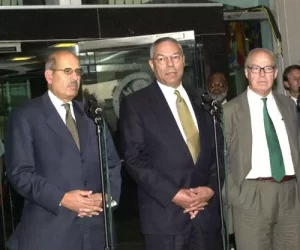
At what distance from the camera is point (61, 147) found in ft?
15.6

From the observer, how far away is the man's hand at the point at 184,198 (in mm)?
4938

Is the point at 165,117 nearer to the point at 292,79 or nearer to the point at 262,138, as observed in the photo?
the point at 262,138

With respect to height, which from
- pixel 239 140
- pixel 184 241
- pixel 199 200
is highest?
pixel 239 140

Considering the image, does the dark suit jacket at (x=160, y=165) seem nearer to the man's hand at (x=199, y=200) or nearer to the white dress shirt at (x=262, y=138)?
the man's hand at (x=199, y=200)

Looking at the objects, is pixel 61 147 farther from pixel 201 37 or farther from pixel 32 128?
pixel 201 37

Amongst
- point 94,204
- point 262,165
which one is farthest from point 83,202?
point 262,165

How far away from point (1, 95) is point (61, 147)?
2.99 m

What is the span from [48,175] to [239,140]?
51.2 inches

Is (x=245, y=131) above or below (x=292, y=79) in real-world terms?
below

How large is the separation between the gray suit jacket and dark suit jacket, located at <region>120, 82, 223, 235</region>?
7.7 inches

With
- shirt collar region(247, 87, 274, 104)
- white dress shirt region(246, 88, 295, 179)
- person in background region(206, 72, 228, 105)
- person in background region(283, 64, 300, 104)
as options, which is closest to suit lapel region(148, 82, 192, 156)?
white dress shirt region(246, 88, 295, 179)

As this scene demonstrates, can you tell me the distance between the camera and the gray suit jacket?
519cm

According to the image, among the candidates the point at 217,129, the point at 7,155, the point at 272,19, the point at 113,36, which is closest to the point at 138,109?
the point at 217,129

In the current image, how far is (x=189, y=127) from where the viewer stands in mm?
5121
